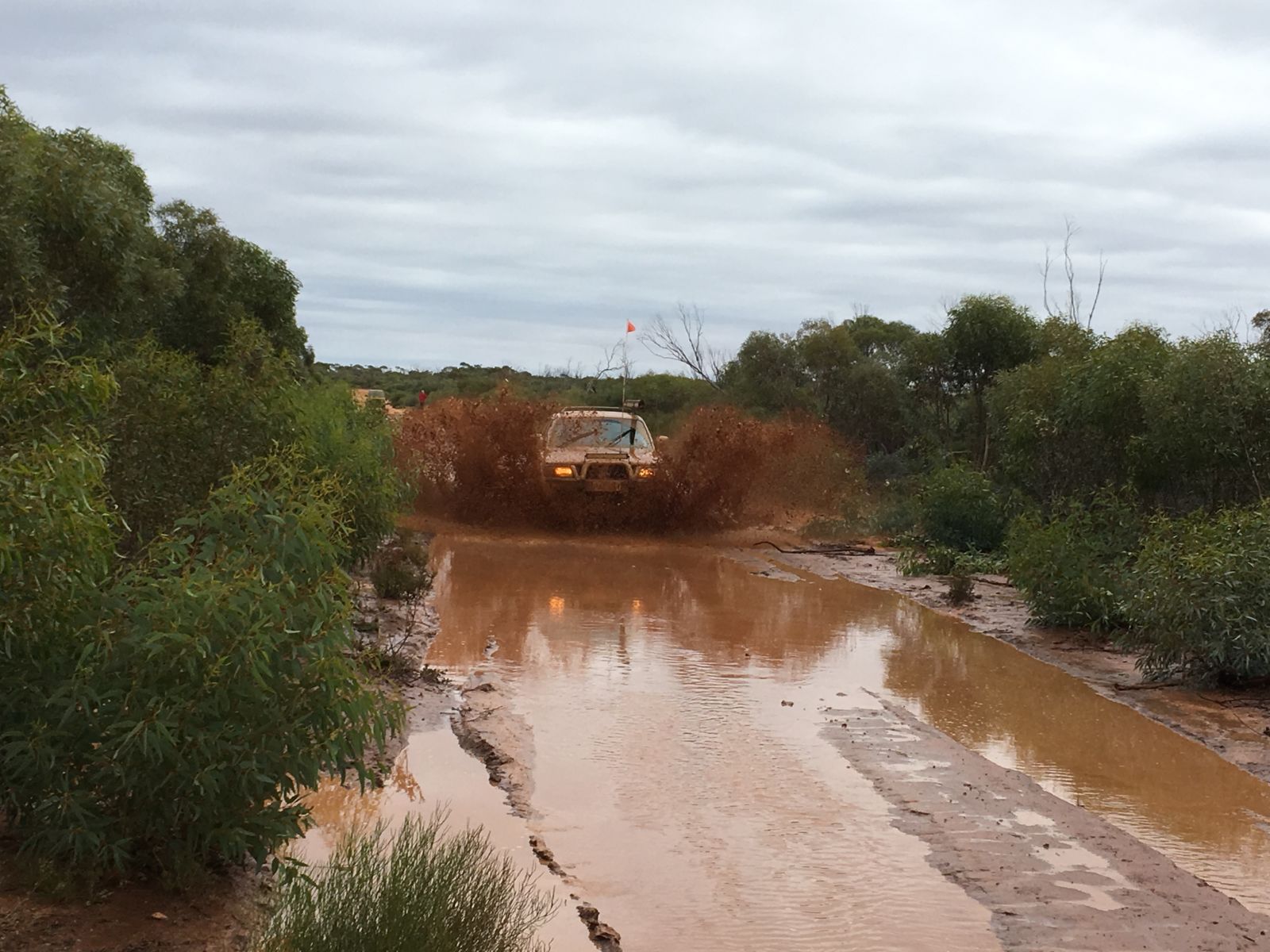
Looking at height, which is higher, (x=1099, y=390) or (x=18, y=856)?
(x=1099, y=390)

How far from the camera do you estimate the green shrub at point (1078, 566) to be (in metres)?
13.4

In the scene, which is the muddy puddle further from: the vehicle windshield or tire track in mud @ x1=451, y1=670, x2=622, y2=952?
the vehicle windshield

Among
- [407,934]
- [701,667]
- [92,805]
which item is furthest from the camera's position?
[701,667]

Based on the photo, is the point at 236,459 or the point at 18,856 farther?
the point at 236,459

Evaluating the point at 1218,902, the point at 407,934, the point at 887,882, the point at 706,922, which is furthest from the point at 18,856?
the point at 1218,902

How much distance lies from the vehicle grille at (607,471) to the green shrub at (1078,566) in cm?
853

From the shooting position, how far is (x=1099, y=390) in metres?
17.0

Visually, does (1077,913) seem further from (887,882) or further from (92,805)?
(92,805)

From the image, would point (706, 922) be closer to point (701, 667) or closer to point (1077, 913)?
point (1077, 913)

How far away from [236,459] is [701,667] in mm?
4337

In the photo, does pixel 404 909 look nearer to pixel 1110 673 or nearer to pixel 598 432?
pixel 1110 673

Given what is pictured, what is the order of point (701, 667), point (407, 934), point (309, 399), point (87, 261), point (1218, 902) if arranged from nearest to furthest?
point (407, 934), point (1218, 902), point (701, 667), point (87, 261), point (309, 399)

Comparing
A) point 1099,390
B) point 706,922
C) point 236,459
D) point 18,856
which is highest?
point 1099,390

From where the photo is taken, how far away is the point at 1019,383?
2186 cm
